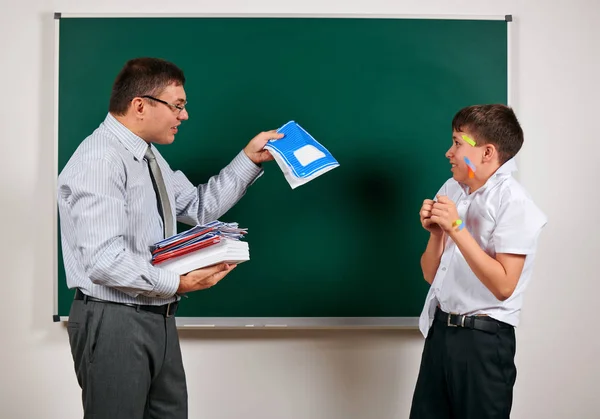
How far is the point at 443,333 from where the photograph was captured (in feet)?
6.10

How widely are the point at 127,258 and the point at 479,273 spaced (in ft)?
3.39

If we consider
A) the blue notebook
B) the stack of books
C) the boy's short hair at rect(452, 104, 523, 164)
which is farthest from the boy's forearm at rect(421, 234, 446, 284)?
the stack of books

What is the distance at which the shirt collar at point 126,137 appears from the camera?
5.82ft

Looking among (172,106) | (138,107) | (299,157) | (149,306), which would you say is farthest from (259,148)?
(149,306)

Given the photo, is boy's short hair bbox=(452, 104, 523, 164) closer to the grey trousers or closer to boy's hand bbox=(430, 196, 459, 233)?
boy's hand bbox=(430, 196, 459, 233)

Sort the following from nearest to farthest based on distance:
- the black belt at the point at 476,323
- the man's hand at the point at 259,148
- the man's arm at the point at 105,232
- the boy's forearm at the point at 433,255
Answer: the man's arm at the point at 105,232 → the black belt at the point at 476,323 → the boy's forearm at the point at 433,255 → the man's hand at the point at 259,148

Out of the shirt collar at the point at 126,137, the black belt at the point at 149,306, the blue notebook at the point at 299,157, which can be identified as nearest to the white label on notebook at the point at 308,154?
the blue notebook at the point at 299,157

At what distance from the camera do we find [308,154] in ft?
6.73

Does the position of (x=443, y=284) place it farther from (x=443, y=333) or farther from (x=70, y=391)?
(x=70, y=391)

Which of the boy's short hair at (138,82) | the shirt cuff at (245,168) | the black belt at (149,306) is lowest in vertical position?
the black belt at (149,306)

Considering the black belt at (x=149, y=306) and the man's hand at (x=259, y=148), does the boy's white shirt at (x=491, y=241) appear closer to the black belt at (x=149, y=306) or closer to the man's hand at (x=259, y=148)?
the man's hand at (x=259, y=148)

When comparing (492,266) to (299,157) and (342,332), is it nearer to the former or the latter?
(299,157)

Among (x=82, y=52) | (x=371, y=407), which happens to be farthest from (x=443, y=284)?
(x=82, y=52)

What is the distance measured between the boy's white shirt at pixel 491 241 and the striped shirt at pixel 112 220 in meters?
0.89
